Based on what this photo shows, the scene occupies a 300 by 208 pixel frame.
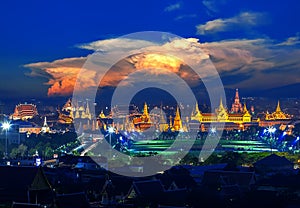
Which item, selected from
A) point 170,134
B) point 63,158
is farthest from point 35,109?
point 63,158

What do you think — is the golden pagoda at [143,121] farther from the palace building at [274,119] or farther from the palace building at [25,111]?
the palace building at [25,111]

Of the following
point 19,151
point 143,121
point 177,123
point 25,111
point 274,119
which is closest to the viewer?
point 19,151

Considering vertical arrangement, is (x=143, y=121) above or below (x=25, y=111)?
below

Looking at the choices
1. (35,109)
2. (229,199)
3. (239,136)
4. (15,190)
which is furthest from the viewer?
(35,109)

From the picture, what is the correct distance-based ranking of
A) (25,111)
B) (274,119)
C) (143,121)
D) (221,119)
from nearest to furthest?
1. (143,121)
2. (221,119)
3. (274,119)
4. (25,111)

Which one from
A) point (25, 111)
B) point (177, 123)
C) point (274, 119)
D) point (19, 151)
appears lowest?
point (19, 151)

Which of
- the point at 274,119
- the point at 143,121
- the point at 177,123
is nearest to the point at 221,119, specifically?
the point at 274,119

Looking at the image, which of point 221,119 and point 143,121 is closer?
point 143,121

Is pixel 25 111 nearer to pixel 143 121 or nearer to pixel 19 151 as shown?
pixel 143 121

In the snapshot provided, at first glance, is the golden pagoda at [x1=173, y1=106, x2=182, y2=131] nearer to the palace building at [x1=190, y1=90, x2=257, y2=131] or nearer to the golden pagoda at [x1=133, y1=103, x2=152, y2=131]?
the golden pagoda at [x1=133, y1=103, x2=152, y2=131]

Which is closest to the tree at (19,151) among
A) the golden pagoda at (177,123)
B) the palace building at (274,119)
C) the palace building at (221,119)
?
the golden pagoda at (177,123)

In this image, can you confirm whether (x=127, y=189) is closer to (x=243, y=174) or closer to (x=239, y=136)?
(x=243, y=174)

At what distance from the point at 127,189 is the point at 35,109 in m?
75.5

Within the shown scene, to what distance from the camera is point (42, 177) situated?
43.7 feet
